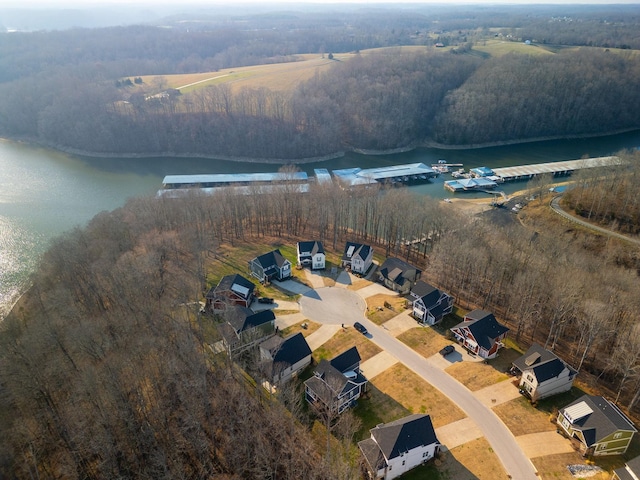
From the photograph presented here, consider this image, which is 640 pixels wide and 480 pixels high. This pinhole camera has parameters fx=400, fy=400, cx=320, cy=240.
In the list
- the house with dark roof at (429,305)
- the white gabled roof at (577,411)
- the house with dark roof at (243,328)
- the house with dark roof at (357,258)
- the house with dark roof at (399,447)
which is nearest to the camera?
the house with dark roof at (399,447)

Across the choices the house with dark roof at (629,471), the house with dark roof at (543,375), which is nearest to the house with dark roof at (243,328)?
the house with dark roof at (543,375)

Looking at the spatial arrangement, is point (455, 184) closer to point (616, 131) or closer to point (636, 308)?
point (636, 308)

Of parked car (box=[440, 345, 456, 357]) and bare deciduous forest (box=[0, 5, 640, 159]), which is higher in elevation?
bare deciduous forest (box=[0, 5, 640, 159])

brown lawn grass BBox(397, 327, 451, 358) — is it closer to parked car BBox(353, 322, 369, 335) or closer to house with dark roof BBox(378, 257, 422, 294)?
parked car BBox(353, 322, 369, 335)

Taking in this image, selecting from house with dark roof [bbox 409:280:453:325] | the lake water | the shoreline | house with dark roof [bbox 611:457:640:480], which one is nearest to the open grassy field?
the shoreline

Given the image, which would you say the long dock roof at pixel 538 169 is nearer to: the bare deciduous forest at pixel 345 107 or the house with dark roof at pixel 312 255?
the bare deciduous forest at pixel 345 107

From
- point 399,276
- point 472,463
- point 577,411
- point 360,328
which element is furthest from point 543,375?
point 399,276
